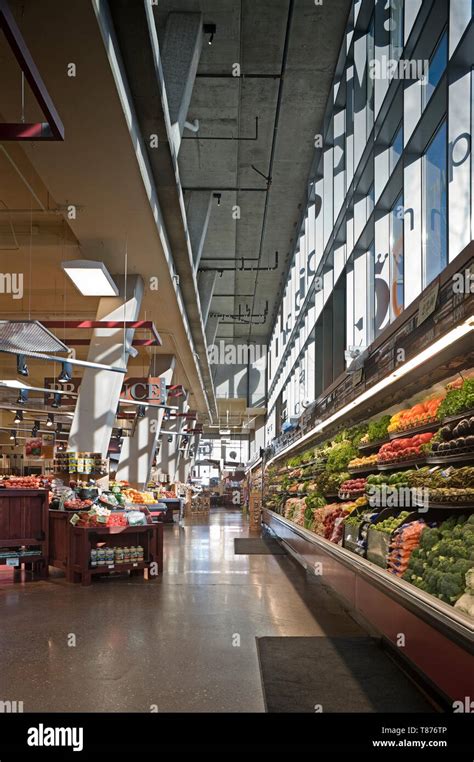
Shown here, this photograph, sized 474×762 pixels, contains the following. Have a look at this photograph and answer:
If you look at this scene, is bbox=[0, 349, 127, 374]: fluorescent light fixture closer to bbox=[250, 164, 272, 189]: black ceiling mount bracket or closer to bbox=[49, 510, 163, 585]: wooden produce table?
bbox=[49, 510, 163, 585]: wooden produce table

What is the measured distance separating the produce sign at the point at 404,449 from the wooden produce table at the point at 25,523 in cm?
503

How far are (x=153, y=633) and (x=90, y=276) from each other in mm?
5065

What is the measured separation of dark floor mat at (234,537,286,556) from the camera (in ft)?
41.8

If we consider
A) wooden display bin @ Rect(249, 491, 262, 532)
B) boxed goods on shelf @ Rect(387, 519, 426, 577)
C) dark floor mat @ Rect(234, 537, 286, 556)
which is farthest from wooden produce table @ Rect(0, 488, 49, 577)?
wooden display bin @ Rect(249, 491, 262, 532)

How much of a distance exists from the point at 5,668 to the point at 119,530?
4.11m

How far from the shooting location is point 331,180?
12.2m

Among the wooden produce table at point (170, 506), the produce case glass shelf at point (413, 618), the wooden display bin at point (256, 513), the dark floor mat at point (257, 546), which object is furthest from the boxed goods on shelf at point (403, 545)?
the wooden produce table at point (170, 506)

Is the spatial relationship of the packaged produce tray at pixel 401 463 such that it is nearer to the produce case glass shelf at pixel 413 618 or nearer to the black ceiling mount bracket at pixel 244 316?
the produce case glass shelf at pixel 413 618

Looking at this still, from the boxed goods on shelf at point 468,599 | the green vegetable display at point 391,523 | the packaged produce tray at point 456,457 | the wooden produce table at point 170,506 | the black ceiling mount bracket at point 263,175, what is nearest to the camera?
the boxed goods on shelf at point 468,599

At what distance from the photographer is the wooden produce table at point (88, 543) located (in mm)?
8305

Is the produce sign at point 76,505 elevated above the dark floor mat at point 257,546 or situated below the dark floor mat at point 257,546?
above

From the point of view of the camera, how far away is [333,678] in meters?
4.32

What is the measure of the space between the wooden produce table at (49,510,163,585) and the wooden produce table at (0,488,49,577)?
164mm

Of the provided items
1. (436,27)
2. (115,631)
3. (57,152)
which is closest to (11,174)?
(57,152)
